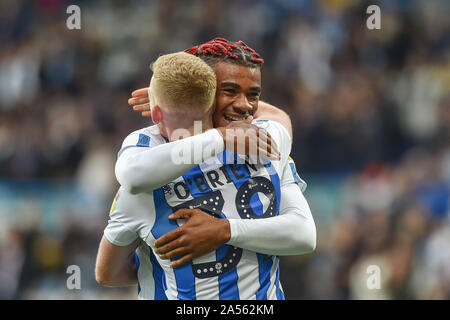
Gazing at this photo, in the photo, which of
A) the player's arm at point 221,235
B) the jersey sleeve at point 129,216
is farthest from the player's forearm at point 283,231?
the jersey sleeve at point 129,216

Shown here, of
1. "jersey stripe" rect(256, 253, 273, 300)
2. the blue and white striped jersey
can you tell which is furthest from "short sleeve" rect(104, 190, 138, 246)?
"jersey stripe" rect(256, 253, 273, 300)

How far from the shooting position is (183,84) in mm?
2430

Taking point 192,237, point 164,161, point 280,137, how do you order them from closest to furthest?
1. point 164,161
2. point 192,237
3. point 280,137

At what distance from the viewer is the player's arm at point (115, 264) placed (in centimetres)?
274

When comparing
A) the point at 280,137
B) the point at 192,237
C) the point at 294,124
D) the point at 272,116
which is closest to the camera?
the point at 192,237

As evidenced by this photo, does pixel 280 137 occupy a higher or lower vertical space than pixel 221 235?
higher

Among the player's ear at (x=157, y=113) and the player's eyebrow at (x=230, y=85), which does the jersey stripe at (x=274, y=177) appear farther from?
the player's ear at (x=157, y=113)

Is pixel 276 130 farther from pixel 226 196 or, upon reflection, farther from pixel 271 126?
pixel 226 196

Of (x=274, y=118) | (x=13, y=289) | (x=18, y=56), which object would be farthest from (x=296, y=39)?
(x=274, y=118)

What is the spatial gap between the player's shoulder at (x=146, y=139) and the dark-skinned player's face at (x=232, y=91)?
24 centimetres

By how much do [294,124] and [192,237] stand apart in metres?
6.14

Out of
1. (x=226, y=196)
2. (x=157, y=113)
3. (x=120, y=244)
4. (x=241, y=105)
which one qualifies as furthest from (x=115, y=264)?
(x=241, y=105)

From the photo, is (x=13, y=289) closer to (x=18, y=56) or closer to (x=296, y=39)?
(x=18, y=56)

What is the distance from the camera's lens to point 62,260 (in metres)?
8.13
